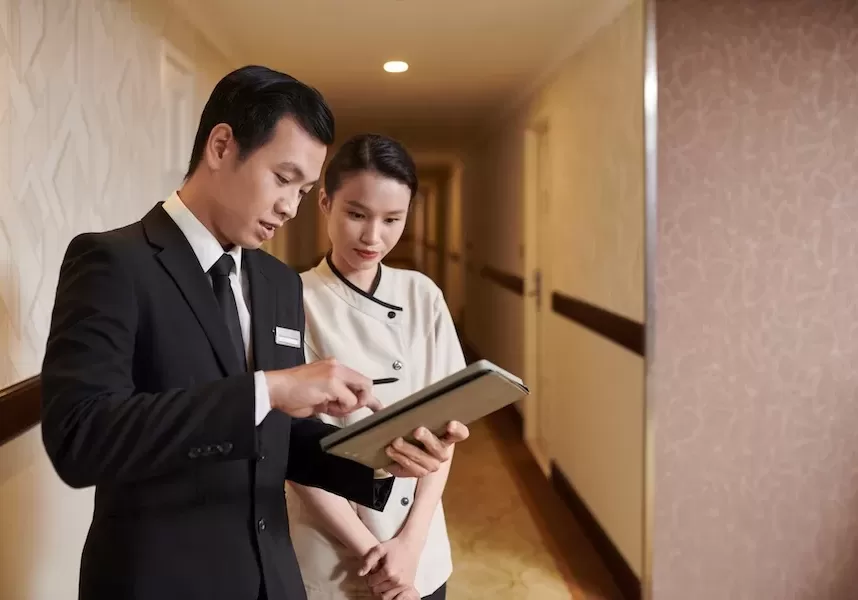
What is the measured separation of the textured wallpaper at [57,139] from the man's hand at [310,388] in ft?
3.10

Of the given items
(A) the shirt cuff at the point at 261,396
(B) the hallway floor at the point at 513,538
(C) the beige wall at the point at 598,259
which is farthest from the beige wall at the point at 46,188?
(C) the beige wall at the point at 598,259

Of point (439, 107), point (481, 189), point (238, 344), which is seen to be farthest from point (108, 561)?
point (481, 189)

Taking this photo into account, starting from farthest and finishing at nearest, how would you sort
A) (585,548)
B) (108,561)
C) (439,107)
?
1. (439,107)
2. (585,548)
3. (108,561)

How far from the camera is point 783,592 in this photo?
2.50m

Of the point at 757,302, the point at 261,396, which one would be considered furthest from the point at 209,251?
the point at 757,302

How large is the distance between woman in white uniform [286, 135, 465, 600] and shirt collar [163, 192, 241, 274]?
0.40 metres

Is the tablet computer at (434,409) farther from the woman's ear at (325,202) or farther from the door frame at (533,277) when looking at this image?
the door frame at (533,277)

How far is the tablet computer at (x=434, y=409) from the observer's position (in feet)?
2.82

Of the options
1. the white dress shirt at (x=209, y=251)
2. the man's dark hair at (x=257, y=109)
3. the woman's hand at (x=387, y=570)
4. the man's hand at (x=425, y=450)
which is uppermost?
the man's dark hair at (x=257, y=109)

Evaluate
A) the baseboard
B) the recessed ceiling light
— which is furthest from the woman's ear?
the recessed ceiling light

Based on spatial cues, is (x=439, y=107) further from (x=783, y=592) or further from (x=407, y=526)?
(x=407, y=526)

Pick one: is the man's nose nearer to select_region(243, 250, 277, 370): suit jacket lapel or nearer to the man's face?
the man's face

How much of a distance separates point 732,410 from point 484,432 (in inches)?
101

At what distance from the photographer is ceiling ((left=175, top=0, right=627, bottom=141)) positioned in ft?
9.52
